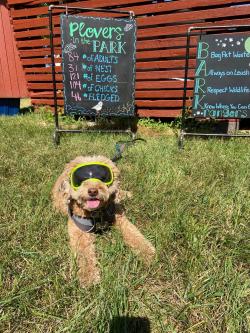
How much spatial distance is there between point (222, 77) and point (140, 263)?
3.42 m

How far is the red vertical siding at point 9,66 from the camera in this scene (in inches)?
306

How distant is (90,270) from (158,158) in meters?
2.37

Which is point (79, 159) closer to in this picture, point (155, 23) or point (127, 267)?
point (127, 267)

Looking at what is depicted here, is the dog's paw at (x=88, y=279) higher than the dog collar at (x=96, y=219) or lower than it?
lower

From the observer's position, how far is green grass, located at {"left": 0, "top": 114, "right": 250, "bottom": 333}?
1.80 m

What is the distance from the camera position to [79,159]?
273 centimetres

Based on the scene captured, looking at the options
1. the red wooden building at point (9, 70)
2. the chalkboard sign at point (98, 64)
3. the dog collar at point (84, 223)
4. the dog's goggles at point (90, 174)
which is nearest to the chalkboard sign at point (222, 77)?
the chalkboard sign at point (98, 64)

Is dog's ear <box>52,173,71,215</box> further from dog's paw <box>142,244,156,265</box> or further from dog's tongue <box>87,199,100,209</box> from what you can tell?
dog's paw <box>142,244,156,265</box>

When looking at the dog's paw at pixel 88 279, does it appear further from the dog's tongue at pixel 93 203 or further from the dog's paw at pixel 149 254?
the dog's tongue at pixel 93 203

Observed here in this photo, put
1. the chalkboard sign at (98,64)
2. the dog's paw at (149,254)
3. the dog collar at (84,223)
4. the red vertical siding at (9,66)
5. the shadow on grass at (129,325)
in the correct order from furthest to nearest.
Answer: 1. the red vertical siding at (9,66)
2. the chalkboard sign at (98,64)
3. the dog collar at (84,223)
4. the dog's paw at (149,254)
5. the shadow on grass at (129,325)

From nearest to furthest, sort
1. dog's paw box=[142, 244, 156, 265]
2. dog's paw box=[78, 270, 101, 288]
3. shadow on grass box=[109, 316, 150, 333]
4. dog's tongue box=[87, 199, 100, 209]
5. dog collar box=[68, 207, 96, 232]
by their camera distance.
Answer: shadow on grass box=[109, 316, 150, 333] → dog's paw box=[78, 270, 101, 288] → dog's paw box=[142, 244, 156, 265] → dog's tongue box=[87, 199, 100, 209] → dog collar box=[68, 207, 96, 232]

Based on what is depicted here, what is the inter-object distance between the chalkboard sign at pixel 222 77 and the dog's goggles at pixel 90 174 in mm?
2843

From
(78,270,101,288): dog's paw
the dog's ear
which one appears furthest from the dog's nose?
(78,270,101,288): dog's paw

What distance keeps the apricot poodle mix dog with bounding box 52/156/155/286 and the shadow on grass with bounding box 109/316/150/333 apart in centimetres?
43
